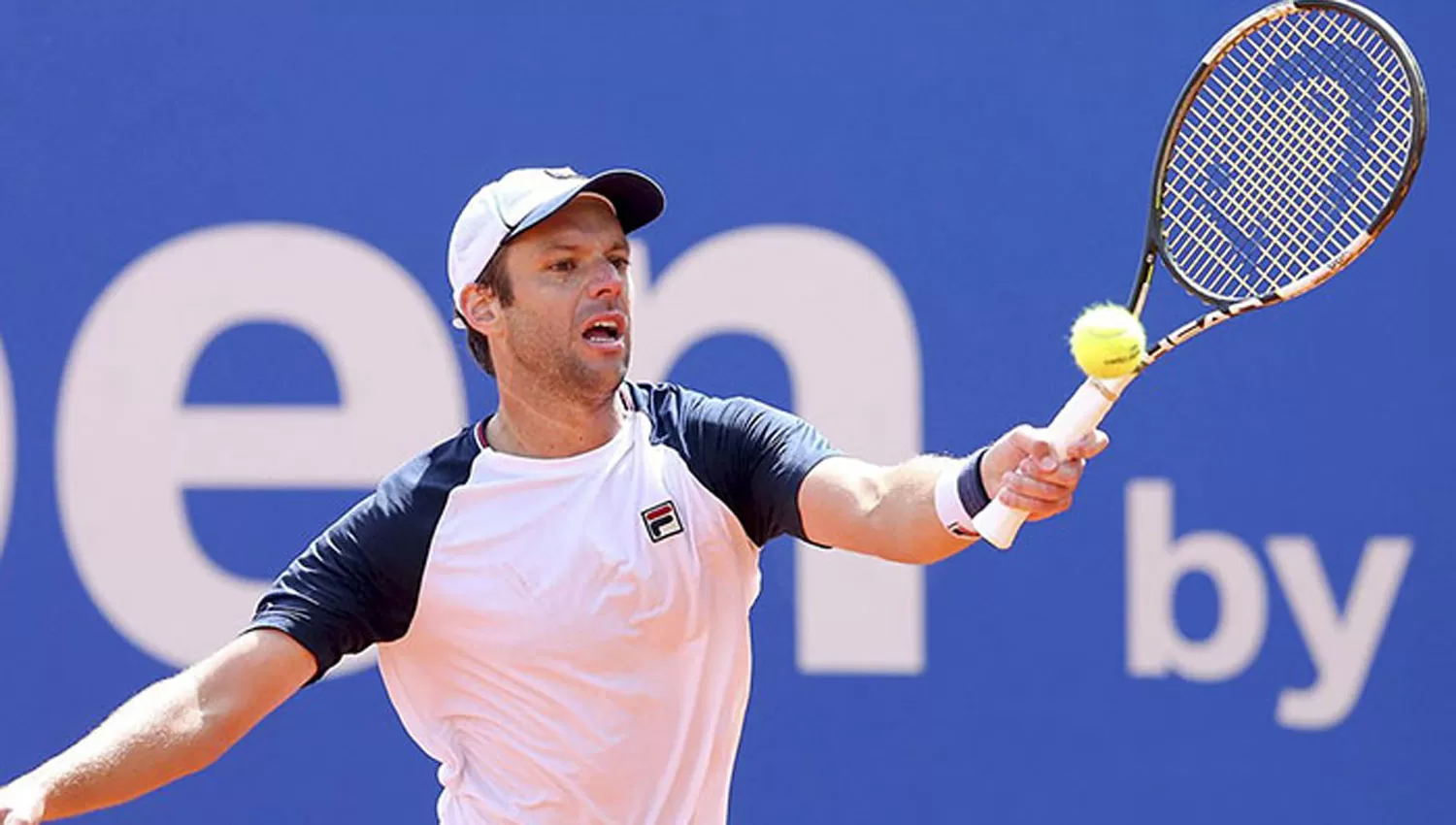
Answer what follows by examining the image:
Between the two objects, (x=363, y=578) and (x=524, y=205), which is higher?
(x=524, y=205)

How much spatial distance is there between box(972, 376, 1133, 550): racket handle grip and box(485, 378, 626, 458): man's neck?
82 cm

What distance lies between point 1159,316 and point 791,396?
2.58ft

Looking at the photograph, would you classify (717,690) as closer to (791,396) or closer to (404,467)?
(404,467)

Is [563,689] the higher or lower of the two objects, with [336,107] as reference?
lower

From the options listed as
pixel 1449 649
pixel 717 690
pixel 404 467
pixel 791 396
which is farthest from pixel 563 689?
pixel 1449 649

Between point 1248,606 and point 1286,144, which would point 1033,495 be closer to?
point 1286,144

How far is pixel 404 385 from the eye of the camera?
463 centimetres

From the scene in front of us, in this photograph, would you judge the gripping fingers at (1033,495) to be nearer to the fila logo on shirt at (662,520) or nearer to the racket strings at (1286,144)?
the fila logo on shirt at (662,520)

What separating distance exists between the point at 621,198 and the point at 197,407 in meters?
1.65

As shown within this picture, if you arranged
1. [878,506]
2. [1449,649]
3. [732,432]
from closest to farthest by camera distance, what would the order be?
[878,506] < [732,432] < [1449,649]

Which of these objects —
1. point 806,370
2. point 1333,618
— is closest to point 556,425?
point 806,370

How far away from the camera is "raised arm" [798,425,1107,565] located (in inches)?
99.8

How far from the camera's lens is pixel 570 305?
3.23 meters

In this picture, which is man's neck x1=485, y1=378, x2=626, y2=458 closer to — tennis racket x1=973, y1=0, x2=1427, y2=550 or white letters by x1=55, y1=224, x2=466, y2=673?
tennis racket x1=973, y1=0, x2=1427, y2=550
